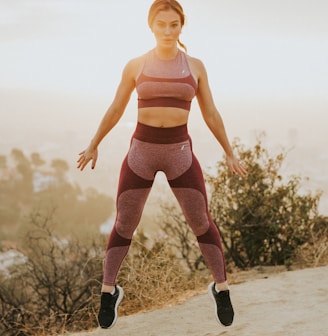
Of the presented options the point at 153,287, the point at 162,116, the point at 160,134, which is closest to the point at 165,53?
the point at 162,116

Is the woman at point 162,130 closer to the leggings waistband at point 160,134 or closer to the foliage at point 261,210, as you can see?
the leggings waistband at point 160,134

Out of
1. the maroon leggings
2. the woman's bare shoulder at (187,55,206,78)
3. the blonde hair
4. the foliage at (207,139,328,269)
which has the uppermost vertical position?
the blonde hair

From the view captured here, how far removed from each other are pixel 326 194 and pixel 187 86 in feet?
26.4

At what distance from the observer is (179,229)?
10.8m

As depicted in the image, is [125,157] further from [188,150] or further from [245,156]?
[245,156]

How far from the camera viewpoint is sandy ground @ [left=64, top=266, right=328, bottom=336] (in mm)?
5366

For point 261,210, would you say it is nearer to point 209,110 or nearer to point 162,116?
point 209,110

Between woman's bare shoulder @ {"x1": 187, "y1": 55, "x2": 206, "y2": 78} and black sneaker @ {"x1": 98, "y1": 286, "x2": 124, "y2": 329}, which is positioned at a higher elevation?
woman's bare shoulder @ {"x1": 187, "y1": 55, "x2": 206, "y2": 78}

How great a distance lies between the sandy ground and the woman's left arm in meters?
2.47

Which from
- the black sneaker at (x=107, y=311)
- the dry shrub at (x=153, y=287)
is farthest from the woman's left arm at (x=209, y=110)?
the dry shrub at (x=153, y=287)

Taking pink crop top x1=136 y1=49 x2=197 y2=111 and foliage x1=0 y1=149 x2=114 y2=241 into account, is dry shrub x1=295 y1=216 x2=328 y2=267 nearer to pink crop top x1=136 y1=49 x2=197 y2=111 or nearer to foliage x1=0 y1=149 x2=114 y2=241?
pink crop top x1=136 y1=49 x2=197 y2=111

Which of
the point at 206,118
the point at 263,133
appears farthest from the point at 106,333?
the point at 263,133

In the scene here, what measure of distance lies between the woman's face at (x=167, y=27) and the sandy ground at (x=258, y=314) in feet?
10.6

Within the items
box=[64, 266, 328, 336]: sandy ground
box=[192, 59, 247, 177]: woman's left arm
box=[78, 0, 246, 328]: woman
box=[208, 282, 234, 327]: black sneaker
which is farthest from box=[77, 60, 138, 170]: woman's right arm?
box=[64, 266, 328, 336]: sandy ground
